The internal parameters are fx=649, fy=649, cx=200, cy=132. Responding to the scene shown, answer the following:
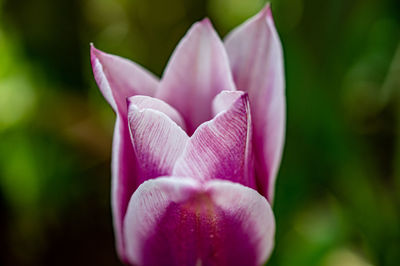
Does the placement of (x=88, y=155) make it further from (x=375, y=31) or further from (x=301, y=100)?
(x=375, y=31)

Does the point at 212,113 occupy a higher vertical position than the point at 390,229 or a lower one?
higher

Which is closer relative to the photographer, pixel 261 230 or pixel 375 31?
pixel 261 230

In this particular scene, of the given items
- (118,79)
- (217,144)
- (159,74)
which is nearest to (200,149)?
A: (217,144)

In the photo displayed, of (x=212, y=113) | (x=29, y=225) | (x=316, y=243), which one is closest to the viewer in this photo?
(x=212, y=113)

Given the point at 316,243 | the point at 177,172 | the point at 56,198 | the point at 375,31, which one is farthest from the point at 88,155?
the point at 177,172

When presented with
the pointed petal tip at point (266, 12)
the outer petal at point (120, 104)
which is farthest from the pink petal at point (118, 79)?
the pointed petal tip at point (266, 12)

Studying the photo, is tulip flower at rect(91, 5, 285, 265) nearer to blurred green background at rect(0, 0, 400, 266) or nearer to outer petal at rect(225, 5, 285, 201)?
outer petal at rect(225, 5, 285, 201)

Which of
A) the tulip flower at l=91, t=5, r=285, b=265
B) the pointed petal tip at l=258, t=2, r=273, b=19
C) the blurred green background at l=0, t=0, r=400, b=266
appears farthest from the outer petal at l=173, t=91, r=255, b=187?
the blurred green background at l=0, t=0, r=400, b=266
